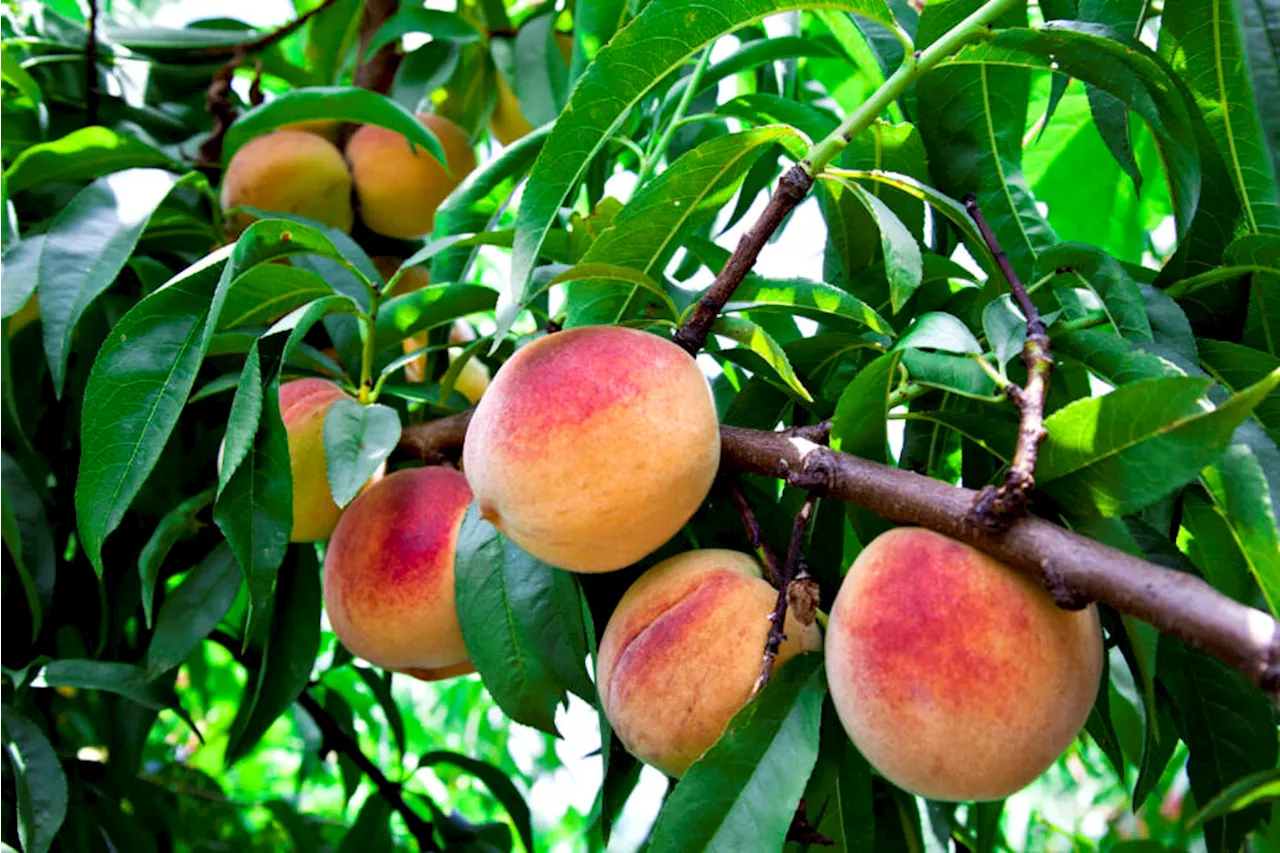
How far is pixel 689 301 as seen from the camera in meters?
0.95

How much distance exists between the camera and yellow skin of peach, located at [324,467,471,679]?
89cm

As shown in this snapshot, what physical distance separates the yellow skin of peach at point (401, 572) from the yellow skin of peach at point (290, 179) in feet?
1.55

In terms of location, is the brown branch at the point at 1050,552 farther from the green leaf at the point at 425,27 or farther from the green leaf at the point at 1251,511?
the green leaf at the point at 425,27

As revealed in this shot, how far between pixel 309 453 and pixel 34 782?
1.07 ft

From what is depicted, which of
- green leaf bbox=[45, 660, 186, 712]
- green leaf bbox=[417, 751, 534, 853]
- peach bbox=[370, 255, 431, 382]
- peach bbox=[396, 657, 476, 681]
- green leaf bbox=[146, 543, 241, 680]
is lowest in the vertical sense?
green leaf bbox=[417, 751, 534, 853]

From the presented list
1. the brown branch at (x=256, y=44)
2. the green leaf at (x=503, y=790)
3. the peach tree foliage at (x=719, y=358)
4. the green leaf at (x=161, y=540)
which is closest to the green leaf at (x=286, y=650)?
the peach tree foliage at (x=719, y=358)

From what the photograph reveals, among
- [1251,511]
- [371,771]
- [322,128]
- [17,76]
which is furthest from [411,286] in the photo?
[1251,511]

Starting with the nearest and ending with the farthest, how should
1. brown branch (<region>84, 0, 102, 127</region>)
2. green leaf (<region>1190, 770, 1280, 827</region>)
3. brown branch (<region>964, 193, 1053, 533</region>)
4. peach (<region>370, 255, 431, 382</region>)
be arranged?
1. green leaf (<region>1190, 770, 1280, 827</region>)
2. brown branch (<region>964, 193, 1053, 533</region>)
3. peach (<region>370, 255, 431, 382</region>)
4. brown branch (<region>84, 0, 102, 127</region>)

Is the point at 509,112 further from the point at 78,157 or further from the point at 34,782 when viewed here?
the point at 34,782

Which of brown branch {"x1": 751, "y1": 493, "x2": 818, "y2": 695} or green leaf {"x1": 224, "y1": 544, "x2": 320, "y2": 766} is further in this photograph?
green leaf {"x1": 224, "y1": 544, "x2": 320, "y2": 766}

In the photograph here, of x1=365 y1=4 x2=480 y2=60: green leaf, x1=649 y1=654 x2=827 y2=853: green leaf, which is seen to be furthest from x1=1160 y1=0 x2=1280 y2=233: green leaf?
x1=365 y1=4 x2=480 y2=60: green leaf

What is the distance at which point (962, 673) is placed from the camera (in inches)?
23.9

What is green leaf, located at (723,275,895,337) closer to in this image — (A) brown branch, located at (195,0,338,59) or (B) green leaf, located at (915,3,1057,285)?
(B) green leaf, located at (915,3,1057,285)

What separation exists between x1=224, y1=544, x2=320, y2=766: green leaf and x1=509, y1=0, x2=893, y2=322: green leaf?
427 millimetres
